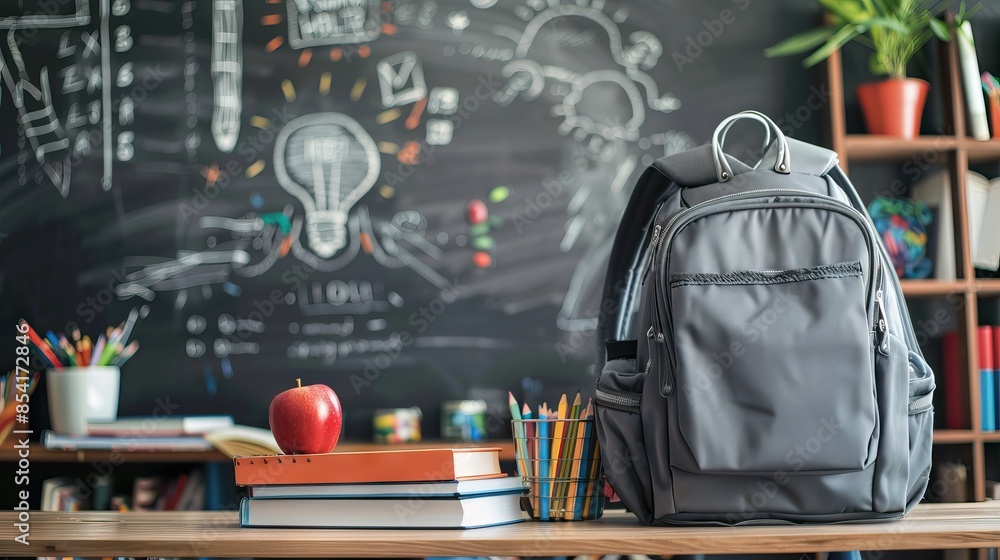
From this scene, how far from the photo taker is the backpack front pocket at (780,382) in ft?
2.83

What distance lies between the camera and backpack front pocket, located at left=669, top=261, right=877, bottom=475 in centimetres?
86

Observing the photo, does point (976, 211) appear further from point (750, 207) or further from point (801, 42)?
point (750, 207)

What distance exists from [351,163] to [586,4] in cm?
87

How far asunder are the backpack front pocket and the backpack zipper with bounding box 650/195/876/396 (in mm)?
28

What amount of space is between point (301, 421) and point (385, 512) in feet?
0.50

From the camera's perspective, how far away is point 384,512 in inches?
35.8

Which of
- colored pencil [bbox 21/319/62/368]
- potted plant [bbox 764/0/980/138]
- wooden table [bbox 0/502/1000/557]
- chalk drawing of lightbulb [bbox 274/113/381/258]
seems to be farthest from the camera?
chalk drawing of lightbulb [bbox 274/113/381/258]

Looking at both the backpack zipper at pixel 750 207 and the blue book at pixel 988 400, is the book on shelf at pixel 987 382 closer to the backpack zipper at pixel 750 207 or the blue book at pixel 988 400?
the blue book at pixel 988 400

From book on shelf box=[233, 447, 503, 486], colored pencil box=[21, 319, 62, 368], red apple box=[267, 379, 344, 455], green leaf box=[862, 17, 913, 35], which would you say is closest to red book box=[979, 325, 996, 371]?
green leaf box=[862, 17, 913, 35]

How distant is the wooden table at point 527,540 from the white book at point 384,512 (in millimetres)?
17

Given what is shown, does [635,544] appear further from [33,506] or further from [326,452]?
[33,506]

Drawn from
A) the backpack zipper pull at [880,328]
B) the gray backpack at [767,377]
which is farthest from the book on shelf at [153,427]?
the backpack zipper pull at [880,328]

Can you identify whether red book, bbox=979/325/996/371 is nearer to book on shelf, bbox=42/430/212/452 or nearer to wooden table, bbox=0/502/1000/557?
wooden table, bbox=0/502/1000/557

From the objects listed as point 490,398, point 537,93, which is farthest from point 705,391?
point 537,93
